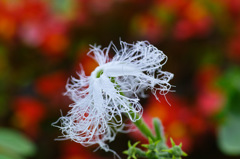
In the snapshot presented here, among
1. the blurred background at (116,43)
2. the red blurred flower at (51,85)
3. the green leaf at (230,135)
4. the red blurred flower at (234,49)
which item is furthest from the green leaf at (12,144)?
the red blurred flower at (234,49)

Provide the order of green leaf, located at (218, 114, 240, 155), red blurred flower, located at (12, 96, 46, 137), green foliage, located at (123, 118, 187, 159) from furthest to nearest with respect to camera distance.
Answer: red blurred flower, located at (12, 96, 46, 137)
green leaf, located at (218, 114, 240, 155)
green foliage, located at (123, 118, 187, 159)

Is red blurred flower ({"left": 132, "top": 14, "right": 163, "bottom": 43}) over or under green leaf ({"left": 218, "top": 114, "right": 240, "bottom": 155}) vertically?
over

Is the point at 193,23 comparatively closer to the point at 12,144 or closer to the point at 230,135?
the point at 230,135

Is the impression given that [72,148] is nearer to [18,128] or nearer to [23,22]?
[18,128]

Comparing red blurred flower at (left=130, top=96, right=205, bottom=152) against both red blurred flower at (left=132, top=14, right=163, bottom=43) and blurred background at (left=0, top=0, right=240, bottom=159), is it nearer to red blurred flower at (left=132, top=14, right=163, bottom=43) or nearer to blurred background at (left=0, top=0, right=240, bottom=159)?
blurred background at (left=0, top=0, right=240, bottom=159)

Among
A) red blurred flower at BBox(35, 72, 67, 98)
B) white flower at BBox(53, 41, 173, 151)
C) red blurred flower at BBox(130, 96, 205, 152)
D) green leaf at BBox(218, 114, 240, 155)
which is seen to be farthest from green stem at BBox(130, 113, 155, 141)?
red blurred flower at BBox(35, 72, 67, 98)
